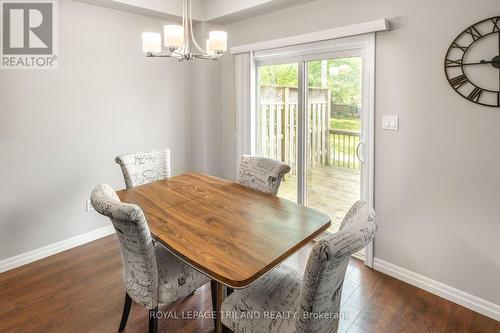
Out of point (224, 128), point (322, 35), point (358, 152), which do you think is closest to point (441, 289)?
point (358, 152)

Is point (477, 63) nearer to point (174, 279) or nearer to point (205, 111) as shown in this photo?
point (174, 279)

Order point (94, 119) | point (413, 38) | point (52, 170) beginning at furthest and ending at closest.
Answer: point (94, 119) < point (52, 170) < point (413, 38)

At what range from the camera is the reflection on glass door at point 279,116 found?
335 centimetres

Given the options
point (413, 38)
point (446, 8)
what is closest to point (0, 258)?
point (413, 38)

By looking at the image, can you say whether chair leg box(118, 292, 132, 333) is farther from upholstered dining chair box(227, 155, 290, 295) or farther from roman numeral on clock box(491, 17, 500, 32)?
roman numeral on clock box(491, 17, 500, 32)

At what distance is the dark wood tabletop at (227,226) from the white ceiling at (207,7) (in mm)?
1847

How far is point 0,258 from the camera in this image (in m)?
2.69

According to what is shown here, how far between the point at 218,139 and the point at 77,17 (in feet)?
6.35

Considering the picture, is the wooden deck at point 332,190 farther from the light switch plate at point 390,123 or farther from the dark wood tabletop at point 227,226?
the dark wood tabletop at point 227,226

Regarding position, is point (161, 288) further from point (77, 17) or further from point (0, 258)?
point (77, 17)

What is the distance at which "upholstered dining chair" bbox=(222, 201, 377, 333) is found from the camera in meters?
1.09

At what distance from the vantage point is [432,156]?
2293 millimetres

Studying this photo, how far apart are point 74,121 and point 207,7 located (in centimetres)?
194

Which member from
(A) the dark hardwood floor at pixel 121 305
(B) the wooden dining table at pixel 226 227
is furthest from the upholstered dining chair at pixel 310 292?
(A) the dark hardwood floor at pixel 121 305
